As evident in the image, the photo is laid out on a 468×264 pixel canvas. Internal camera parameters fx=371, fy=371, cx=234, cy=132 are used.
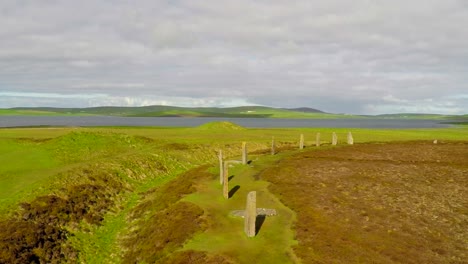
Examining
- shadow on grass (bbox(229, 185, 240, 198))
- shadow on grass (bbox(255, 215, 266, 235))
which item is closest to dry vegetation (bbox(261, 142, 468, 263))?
shadow on grass (bbox(255, 215, 266, 235))

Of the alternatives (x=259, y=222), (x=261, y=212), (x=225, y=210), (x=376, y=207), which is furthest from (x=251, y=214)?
(x=376, y=207)

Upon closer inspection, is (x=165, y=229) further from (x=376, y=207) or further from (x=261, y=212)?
(x=376, y=207)

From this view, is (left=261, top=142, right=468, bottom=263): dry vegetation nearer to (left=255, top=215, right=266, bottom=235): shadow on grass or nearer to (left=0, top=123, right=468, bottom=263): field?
(left=0, top=123, right=468, bottom=263): field

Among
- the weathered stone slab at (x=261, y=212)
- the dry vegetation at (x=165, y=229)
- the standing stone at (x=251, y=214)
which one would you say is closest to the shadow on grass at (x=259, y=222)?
the weathered stone slab at (x=261, y=212)

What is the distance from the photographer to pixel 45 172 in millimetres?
39594

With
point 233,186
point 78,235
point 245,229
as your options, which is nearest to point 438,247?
point 245,229

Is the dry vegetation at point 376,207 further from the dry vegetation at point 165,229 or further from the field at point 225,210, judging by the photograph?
the dry vegetation at point 165,229

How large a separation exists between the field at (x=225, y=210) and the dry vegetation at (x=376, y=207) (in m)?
0.10

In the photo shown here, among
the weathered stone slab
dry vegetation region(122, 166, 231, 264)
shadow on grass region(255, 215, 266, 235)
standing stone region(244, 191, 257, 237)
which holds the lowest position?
→ dry vegetation region(122, 166, 231, 264)

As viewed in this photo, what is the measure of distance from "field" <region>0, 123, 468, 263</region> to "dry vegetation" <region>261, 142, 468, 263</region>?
3.8 inches

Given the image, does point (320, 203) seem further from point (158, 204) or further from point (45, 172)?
point (45, 172)

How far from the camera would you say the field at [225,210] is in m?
22.4

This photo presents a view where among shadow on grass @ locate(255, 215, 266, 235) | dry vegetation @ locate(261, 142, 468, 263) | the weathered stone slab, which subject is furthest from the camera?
the weathered stone slab

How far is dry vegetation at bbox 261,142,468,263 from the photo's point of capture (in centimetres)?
2153
